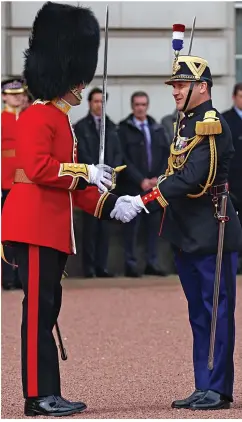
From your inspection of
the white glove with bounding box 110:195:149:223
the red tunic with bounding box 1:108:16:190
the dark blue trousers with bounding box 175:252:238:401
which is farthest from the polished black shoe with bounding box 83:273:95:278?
the white glove with bounding box 110:195:149:223

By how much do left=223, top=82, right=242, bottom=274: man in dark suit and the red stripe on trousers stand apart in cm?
606

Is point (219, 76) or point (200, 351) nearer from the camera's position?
point (200, 351)

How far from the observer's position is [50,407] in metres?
5.97

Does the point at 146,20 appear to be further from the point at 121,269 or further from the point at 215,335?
the point at 215,335

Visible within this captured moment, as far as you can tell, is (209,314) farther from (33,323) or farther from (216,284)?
(33,323)

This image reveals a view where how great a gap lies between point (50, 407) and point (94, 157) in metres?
5.60

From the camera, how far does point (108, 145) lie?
37.4 ft

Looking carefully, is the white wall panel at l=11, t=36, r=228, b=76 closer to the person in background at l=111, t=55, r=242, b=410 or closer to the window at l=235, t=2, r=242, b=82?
the window at l=235, t=2, r=242, b=82

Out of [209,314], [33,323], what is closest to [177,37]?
[209,314]

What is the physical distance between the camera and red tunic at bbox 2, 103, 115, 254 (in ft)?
19.5

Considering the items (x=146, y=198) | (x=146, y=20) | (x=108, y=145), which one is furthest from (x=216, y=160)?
(x=146, y=20)

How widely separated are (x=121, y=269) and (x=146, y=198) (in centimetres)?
600

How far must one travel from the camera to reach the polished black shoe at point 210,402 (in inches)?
241

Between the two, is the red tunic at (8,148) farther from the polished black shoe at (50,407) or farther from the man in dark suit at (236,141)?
the polished black shoe at (50,407)
